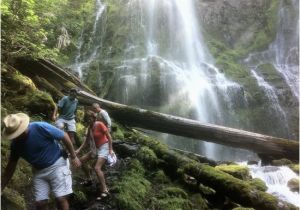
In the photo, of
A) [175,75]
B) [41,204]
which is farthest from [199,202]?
[175,75]

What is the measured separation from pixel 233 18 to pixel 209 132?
1710 centimetres

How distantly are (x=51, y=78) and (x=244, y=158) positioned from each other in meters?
9.95

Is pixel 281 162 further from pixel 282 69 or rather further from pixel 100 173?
pixel 282 69

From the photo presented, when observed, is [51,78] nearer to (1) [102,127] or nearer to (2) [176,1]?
(1) [102,127]

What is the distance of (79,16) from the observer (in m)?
21.4

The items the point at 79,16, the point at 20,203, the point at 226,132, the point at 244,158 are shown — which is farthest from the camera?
the point at 79,16

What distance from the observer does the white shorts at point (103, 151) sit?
22.2 feet

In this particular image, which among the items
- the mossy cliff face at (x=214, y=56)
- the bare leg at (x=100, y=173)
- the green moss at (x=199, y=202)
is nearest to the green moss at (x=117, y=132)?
the green moss at (x=199, y=202)

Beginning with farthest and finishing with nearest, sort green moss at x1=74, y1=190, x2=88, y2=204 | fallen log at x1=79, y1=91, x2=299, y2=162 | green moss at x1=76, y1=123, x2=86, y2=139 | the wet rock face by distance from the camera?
the wet rock face
fallen log at x1=79, y1=91, x2=299, y2=162
green moss at x1=76, y1=123, x2=86, y2=139
green moss at x1=74, y1=190, x2=88, y2=204

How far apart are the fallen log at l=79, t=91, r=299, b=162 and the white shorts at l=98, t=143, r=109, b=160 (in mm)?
4139

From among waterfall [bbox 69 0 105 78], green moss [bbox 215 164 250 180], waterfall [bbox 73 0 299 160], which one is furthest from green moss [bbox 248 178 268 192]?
waterfall [bbox 69 0 105 78]

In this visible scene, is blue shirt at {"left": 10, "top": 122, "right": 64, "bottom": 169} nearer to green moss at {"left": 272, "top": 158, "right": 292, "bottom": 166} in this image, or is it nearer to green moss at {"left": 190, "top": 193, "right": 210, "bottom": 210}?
green moss at {"left": 190, "top": 193, "right": 210, "bottom": 210}

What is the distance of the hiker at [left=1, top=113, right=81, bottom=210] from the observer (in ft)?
14.6

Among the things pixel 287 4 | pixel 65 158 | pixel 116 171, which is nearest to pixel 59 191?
pixel 65 158
